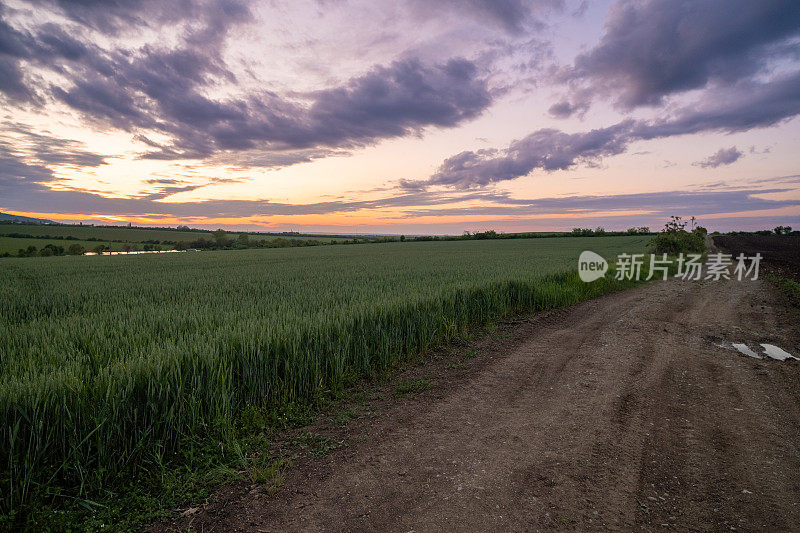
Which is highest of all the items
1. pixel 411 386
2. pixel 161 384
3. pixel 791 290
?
pixel 161 384

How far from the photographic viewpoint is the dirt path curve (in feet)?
11.1

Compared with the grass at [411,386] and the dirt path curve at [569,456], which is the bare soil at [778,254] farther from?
the grass at [411,386]

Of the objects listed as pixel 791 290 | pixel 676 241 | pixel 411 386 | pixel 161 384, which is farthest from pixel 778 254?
pixel 161 384

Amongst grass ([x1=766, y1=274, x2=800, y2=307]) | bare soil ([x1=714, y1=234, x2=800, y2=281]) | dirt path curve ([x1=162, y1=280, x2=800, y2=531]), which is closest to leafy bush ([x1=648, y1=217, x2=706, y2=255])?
bare soil ([x1=714, y1=234, x2=800, y2=281])

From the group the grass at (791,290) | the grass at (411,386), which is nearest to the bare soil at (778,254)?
the grass at (791,290)

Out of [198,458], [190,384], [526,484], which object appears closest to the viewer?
[526,484]

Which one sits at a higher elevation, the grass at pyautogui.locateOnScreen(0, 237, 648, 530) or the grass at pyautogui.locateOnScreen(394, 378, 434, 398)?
the grass at pyautogui.locateOnScreen(0, 237, 648, 530)

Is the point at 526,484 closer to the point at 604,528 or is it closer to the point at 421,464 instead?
the point at 604,528

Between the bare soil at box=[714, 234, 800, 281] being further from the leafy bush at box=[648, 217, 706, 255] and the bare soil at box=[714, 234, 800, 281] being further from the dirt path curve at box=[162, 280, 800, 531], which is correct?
the dirt path curve at box=[162, 280, 800, 531]

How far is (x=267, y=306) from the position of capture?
8992mm

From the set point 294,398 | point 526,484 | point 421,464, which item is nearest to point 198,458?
point 294,398

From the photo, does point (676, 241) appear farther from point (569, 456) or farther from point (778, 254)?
point (569, 456)

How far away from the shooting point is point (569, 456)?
4277 millimetres

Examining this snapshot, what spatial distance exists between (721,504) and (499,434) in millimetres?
2148
